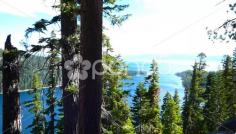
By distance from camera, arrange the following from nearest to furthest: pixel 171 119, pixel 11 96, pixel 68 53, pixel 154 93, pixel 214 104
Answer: pixel 68 53, pixel 11 96, pixel 154 93, pixel 171 119, pixel 214 104

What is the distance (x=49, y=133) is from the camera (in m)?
39.2

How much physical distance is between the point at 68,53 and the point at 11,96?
6.54 ft

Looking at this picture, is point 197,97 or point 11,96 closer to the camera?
→ point 11,96

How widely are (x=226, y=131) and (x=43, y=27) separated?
745cm

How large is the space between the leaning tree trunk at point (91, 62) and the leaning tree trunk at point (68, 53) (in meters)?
3.11

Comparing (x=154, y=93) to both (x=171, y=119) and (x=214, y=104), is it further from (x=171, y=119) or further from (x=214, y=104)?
(x=214, y=104)

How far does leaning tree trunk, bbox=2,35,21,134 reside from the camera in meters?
10.1

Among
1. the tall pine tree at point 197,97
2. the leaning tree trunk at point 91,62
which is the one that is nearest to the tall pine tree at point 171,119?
the tall pine tree at point 197,97

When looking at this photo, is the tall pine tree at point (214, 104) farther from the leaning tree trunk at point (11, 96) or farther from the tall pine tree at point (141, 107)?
the leaning tree trunk at point (11, 96)

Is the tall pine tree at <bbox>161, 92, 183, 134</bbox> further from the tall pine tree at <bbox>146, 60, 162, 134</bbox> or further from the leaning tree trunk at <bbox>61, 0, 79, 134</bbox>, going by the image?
the leaning tree trunk at <bbox>61, 0, 79, 134</bbox>

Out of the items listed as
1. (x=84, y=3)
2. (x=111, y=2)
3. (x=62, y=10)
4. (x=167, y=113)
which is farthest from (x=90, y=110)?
(x=167, y=113)

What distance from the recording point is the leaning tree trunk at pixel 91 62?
265 inches

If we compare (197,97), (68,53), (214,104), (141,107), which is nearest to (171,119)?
(197,97)

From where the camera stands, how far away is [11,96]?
10.2 metres
